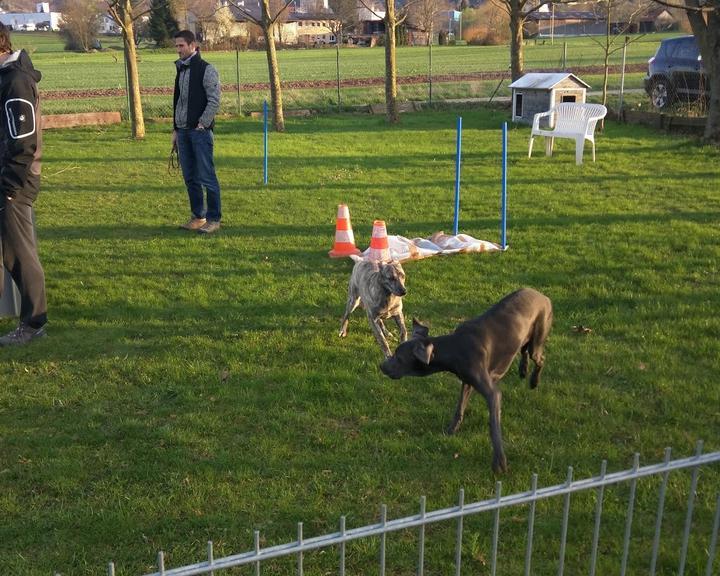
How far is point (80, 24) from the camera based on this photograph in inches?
2269

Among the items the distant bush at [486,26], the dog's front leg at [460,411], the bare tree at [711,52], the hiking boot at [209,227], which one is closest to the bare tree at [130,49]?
the hiking boot at [209,227]

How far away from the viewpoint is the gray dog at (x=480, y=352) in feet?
13.3

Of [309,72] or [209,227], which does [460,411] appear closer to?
[209,227]

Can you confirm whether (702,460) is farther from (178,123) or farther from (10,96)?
(178,123)

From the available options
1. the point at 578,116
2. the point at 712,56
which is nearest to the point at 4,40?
the point at 578,116

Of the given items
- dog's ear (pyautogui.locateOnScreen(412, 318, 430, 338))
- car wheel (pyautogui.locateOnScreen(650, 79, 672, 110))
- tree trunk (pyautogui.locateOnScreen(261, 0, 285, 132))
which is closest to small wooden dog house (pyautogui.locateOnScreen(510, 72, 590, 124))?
car wheel (pyautogui.locateOnScreen(650, 79, 672, 110))

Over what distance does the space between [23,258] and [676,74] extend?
1751 centimetres

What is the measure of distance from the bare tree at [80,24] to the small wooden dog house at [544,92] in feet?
131

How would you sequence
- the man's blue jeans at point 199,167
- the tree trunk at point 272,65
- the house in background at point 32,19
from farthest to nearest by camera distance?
the house in background at point 32,19 → the tree trunk at point 272,65 → the man's blue jeans at point 199,167

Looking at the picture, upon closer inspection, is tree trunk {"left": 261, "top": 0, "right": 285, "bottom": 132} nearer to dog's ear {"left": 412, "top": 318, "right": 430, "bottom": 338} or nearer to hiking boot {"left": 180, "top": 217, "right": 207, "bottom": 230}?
hiking boot {"left": 180, "top": 217, "right": 207, "bottom": 230}

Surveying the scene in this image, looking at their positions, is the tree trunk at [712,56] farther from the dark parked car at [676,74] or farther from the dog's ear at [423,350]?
the dog's ear at [423,350]

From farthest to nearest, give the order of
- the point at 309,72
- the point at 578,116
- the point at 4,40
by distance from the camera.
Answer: the point at 309,72 → the point at 578,116 → the point at 4,40

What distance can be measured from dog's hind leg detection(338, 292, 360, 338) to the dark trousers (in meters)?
2.42

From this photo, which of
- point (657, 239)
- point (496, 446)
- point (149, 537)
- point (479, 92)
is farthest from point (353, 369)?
point (479, 92)
